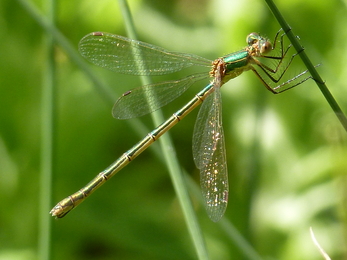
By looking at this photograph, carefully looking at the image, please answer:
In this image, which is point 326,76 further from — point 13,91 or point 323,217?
point 13,91

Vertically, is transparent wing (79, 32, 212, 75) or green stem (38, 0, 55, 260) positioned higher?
transparent wing (79, 32, 212, 75)

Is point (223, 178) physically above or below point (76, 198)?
below

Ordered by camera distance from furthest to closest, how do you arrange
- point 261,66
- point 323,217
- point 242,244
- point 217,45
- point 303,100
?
point 217,45, point 303,100, point 323,217, point 261,66, point 242,244

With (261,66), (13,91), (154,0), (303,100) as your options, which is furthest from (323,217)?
(13,91)

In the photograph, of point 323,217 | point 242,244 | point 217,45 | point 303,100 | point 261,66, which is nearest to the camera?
point 242,244

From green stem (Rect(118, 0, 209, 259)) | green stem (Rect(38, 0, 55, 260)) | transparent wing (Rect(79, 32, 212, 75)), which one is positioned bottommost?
green stem (Rect(118, 0, 209, 259))

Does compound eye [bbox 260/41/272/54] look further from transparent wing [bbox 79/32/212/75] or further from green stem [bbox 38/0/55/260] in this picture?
green stem [bbox 38/0/55/260]

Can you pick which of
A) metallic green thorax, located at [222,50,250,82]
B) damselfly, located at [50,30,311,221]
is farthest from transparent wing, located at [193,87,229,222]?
metallic green thorax, located at [222,50,250,82]

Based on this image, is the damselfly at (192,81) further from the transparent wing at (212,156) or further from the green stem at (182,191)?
the green stem at (182,191)
